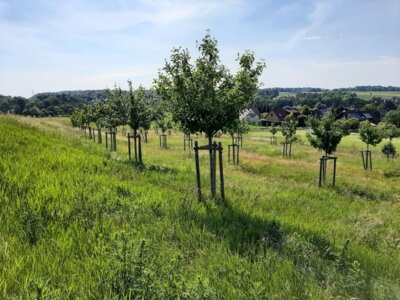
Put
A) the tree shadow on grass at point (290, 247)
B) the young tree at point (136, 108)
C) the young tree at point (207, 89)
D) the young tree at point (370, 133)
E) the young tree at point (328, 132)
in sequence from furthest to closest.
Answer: the young tree at point (370, 133)
the young tree at point (328, 132)
the young tree at point (136, 108)
the young tree at point (207, 89)
the tree shadow on grass at point (290, 247)

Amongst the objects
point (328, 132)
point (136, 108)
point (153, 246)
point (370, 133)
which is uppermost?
point (136, 108)

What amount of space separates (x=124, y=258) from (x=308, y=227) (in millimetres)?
6469

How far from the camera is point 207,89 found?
11.1 meters

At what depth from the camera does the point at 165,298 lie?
4074 mm

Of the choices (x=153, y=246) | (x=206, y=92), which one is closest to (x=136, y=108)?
(x=206, y=92)

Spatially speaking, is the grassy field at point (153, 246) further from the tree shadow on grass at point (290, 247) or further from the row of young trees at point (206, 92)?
A: the row of young trees at point (206, 92)

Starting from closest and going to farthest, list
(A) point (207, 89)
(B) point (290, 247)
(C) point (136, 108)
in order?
(B) point (290, 247) → (A) point (207, 89) → (C) point (136, 108)

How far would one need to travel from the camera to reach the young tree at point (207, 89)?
11062 mm

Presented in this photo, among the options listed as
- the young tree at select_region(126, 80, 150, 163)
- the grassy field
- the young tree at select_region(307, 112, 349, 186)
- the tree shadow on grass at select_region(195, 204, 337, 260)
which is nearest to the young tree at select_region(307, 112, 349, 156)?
the young tree at select_region(307, 112, 349, 186)

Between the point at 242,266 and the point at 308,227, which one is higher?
the point at 242,266

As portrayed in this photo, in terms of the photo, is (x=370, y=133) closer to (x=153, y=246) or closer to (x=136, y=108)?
(x=136, y=108)

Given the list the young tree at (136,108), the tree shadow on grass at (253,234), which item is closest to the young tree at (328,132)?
the young tree at (136,108)

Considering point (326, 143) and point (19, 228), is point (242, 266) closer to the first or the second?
point (19, 228)

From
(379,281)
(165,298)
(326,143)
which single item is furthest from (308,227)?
(326,143)
